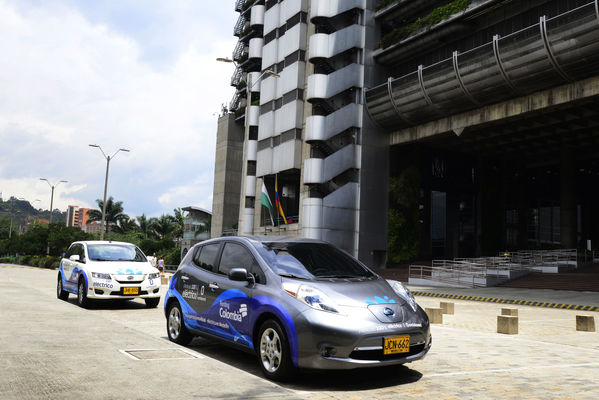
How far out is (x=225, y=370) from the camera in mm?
6020

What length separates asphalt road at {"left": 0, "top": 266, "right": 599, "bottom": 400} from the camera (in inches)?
Result: 200

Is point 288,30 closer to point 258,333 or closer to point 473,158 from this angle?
point 473,158

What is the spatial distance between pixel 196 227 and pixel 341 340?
215 ft

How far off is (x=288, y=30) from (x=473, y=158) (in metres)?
22.0

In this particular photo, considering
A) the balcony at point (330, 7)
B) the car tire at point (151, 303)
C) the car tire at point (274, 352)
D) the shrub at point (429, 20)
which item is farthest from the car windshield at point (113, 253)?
the balcony at point (330, 7)

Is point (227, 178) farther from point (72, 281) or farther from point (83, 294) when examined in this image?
point (83, 294)

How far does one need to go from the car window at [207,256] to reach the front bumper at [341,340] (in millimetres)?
2328

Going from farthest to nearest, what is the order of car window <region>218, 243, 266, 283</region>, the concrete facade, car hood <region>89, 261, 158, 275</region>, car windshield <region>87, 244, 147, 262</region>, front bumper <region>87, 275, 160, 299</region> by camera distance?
the concrete facade < car windshield <region>87, 244, 147, 262</region> < car hood <region>89, 261, 158, 275</region> < front bumper <region>87, 275, 160, 299</region> < car window <region>218, 243, 266, 283</region>

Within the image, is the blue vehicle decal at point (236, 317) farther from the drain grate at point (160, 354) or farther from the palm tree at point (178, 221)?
the palm tree at point (178, 221)

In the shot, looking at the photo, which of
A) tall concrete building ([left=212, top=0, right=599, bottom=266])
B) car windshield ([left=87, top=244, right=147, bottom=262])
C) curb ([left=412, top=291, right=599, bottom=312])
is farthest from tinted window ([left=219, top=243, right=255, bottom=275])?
tall concrete building ([left=212, top=0, right=599, bottom=266])

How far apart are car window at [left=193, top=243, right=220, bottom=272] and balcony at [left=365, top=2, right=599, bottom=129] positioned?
26048 mm

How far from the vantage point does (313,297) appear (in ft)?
18.1

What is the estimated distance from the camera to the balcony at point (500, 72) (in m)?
27.5

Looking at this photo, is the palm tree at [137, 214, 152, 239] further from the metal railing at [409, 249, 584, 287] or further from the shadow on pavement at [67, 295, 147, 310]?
the shadow on pavement at [67, 295, 147, 310]
